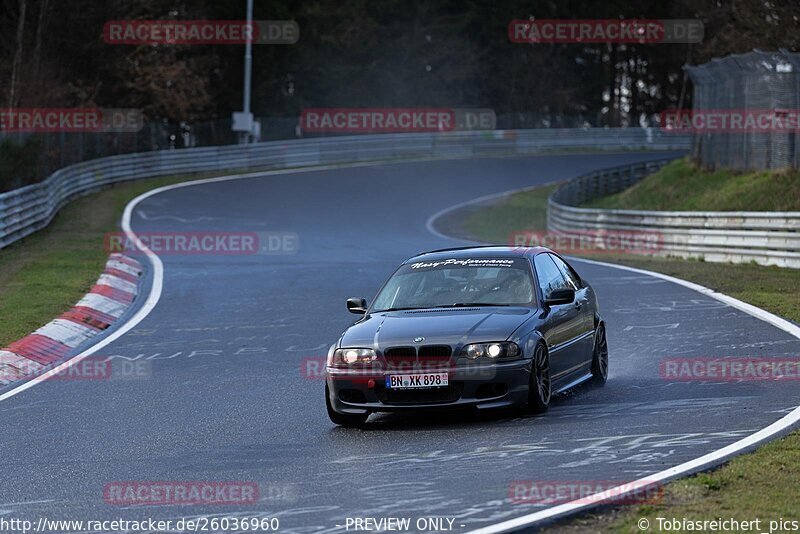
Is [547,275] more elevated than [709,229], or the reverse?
[547,275]

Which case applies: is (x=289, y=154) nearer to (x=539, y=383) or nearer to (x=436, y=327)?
(x=436, y=327)

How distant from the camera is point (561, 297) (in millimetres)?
11641

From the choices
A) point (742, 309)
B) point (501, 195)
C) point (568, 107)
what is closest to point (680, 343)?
point (742, 309)

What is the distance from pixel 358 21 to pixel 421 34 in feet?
21.5

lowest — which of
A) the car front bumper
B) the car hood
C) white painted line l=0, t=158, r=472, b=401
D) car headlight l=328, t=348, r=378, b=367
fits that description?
white painted line l=0, t=158, r=472, b=401

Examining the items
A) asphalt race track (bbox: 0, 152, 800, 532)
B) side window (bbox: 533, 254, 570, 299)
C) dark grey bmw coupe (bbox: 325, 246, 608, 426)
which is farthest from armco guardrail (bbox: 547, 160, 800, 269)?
dark grey bmw coupe (bbox: 325, 246, 608, 426)

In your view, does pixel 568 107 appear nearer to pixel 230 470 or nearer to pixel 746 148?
pixel 746 148

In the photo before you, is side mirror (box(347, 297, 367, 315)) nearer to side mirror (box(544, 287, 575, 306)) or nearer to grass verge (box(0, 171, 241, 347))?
side mirror (box(544, 287, 575, 306))

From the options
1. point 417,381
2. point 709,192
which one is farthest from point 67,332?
point 709,192

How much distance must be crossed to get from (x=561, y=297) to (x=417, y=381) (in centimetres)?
172

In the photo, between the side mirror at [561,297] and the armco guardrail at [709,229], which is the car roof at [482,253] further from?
the armco guardrail at [709,229]

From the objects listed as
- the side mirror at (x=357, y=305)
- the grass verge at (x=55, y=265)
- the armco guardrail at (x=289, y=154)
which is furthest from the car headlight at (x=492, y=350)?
the armco guardrail at (x=289, y=154)

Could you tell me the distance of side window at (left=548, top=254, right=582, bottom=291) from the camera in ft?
42.5

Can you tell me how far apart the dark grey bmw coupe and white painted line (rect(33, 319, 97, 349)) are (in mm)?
6032
